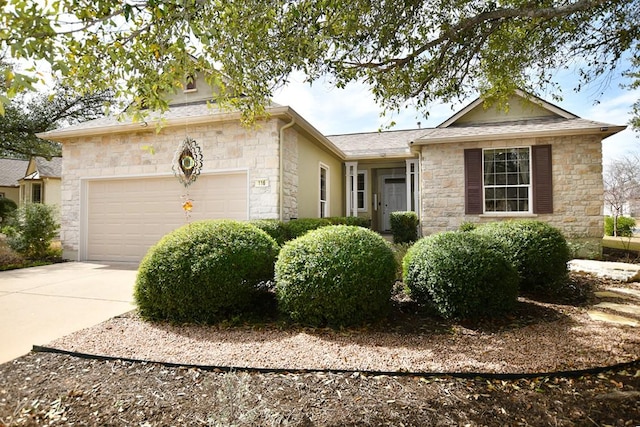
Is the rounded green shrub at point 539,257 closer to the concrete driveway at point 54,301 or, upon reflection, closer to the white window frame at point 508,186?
the white window frame at point 508,186

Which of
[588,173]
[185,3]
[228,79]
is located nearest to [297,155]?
[228,79]

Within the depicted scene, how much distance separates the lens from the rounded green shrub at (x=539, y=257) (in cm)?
472

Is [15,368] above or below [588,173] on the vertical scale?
below

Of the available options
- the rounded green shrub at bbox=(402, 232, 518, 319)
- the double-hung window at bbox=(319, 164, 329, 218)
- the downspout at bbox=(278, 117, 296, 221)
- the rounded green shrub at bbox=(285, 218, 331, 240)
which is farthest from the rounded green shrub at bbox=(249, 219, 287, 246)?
the double-hung window at bbox=(319, 164, 329, 218)

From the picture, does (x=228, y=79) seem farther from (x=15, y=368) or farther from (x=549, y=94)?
(x=549, y=94)

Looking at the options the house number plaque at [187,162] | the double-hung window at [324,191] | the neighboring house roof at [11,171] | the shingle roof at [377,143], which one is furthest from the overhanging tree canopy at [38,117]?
the double-hung window at [324,191]

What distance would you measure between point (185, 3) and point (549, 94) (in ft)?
19.3

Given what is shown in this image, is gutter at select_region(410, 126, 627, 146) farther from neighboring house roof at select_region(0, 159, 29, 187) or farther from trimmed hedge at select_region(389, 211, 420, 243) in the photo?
neighboring house roof at select_region(0, 159, 29, 187)

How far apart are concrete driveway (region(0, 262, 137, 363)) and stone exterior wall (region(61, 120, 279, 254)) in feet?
7.37

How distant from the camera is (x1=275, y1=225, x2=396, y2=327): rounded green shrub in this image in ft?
11.4

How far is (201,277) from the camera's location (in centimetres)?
368

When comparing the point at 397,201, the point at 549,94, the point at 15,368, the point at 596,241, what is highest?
the point at 549,94

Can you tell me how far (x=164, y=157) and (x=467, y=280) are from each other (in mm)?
6945

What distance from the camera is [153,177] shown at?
26.5 ft
